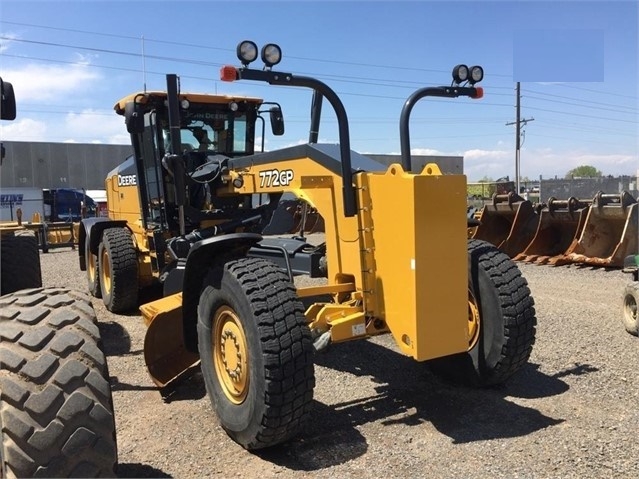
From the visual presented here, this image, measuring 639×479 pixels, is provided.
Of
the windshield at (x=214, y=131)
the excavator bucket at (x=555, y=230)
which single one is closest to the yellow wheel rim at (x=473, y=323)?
the windshield at (x=214, y=131)

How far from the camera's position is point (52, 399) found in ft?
7.82

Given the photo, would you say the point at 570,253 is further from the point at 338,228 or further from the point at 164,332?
the point at 164,332

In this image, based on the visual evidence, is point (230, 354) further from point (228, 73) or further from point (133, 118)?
point (133, 118)

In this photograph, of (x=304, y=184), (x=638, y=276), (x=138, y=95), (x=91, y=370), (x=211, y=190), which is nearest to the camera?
(x=91, y=370)

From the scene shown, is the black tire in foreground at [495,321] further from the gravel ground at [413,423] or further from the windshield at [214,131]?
the windshield at [214,131]

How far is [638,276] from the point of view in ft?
25.4

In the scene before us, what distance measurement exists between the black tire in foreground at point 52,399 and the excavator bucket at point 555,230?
424 inches

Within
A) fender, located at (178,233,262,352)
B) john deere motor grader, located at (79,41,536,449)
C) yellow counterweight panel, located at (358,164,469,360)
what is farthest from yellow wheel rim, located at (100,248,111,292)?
yellow counterweight panel, located at (358,164,469,360)

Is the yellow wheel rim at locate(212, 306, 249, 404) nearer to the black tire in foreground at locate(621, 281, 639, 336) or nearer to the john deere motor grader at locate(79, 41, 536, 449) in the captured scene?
the john deere motor grader at locate(79, 41, 536, 449)

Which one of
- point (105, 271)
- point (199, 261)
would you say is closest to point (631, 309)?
point (199, 261)

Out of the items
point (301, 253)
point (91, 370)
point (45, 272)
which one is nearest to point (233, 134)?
point (301, 253)

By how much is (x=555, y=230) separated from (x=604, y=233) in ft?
4.18

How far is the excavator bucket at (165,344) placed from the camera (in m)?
4.64

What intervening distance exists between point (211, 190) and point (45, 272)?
7.84 m
